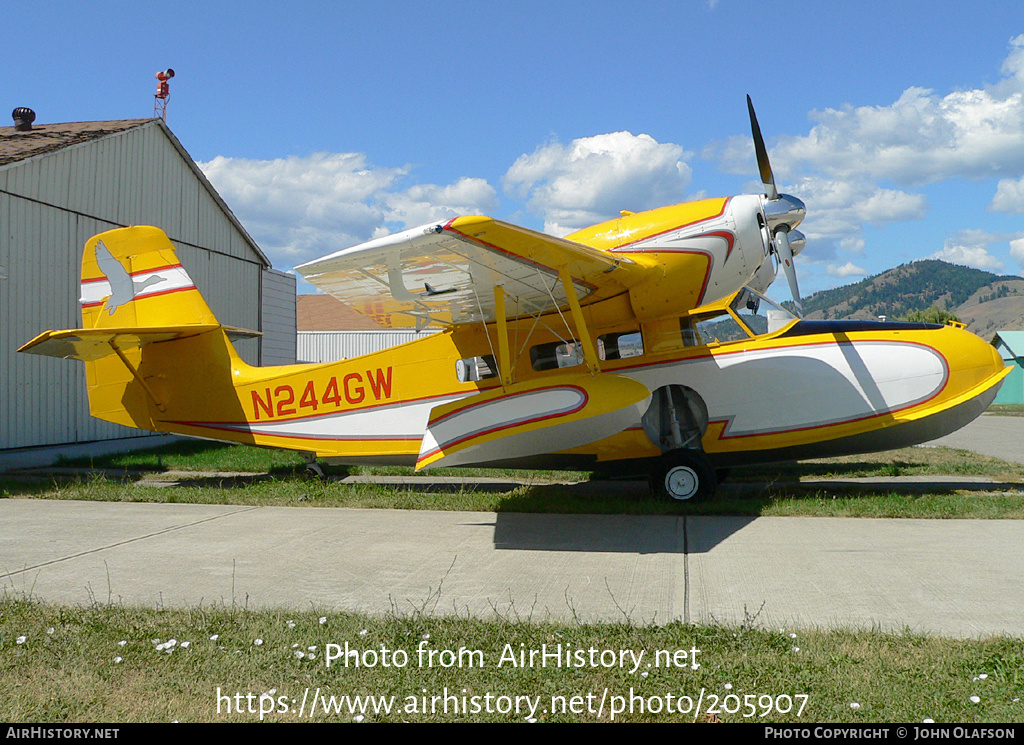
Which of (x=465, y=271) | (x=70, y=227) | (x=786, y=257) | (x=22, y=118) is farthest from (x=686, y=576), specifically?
(x=22, y=118)

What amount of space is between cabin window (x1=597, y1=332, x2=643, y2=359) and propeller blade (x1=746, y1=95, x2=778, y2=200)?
219 cm

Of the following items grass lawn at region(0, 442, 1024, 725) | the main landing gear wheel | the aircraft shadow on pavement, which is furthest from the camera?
the main landing gear wheel

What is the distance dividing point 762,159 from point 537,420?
397 cm

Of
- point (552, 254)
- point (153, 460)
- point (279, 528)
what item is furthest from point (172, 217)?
point (552, 254)

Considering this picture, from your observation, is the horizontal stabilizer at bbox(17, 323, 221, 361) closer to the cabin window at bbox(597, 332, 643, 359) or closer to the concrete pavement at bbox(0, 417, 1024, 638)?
the concrete pavement at bbox(0, 417, 1024, 638)

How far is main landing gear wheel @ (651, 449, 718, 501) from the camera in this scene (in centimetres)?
811

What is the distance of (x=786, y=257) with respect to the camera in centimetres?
829

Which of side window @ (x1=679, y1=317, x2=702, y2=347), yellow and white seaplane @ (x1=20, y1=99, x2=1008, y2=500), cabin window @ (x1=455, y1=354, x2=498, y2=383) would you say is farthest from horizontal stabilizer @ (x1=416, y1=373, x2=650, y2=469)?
cabin window @ (x1=455, y1=354, x2=498, y2=383)

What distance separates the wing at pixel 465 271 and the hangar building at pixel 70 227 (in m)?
9.62

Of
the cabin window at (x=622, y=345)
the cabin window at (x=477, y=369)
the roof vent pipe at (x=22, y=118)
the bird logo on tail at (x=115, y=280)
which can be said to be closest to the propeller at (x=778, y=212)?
the cabin window at (x=622, y=345)

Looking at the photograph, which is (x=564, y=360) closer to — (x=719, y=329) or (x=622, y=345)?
(x=622, y=345)

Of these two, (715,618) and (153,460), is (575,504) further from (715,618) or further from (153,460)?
(153,460)

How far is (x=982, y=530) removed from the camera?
6.64m

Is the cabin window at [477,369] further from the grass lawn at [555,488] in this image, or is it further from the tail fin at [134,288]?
the tail fin at [134,288]
